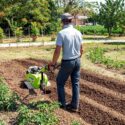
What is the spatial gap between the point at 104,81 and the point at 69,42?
11.7 feet

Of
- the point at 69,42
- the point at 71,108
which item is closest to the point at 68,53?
the point at 69,42

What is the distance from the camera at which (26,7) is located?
32.6 m

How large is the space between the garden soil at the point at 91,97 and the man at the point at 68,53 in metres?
0.41

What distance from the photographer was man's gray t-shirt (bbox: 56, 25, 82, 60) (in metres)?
6.41

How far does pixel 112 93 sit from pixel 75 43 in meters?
2.29

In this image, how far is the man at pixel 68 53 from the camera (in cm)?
641

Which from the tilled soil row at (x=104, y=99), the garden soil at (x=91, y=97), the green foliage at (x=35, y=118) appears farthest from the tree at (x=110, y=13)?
the green foliage at (x=35, y=118)

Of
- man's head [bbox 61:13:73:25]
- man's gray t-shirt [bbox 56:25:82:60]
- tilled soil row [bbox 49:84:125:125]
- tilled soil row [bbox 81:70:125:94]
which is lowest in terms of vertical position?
tilled soil row [bbox 49:84:125:125]

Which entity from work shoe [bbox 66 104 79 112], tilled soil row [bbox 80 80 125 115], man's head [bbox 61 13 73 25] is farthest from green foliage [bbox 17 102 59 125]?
tilled soil row [bbox 80 80 125 115]

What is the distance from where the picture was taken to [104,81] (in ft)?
32.2

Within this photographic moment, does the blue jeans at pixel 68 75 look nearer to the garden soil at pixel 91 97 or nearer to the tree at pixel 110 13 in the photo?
the garden soil at pixel 91 97

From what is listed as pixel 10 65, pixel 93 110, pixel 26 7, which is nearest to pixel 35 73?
pixel 93 110

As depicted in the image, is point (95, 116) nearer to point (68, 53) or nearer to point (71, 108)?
point (71, 108)

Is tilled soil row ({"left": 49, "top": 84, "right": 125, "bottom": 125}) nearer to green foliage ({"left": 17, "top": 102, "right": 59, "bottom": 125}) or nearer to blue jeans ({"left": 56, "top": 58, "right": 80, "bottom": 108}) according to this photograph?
blue jeans ({"left": 56, "top": 58, "right": 80, "bottom": 108})
